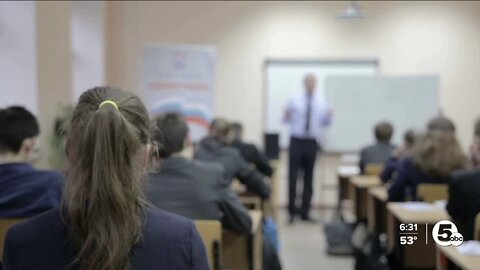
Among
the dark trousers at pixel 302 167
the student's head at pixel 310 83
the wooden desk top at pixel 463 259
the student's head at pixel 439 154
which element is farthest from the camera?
the student's head at pixel 310 83

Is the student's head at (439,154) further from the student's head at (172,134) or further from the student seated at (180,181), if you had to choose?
the student's head at (172,134)

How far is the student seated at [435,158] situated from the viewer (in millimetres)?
3791

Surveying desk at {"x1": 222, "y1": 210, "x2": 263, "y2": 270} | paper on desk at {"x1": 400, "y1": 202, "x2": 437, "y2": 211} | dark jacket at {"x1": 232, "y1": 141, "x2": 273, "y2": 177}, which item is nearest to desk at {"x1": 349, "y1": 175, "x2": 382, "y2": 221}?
dark jacket at {"x1": 232, "y1": 141, "x2": 273, "y2": 177}

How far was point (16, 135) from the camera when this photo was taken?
8.25 feet

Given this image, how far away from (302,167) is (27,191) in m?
4.90

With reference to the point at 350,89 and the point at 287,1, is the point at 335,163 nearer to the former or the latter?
the point at 350,89

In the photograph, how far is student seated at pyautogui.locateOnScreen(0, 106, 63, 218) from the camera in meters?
2.35

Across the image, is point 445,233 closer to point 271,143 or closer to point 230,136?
point 230,136

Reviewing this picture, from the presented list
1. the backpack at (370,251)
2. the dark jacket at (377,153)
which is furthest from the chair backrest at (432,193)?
the dark jacket at (377,153)

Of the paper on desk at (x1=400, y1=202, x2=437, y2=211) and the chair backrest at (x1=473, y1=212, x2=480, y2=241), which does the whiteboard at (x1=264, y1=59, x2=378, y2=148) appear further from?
the chair backrest at (x1=473, y1=212, x2=480, y2=241)

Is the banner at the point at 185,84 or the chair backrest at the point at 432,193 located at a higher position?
the banner at the point at 185,84

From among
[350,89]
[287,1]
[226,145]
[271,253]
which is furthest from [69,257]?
[350,89]

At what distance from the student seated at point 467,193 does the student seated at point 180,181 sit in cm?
101

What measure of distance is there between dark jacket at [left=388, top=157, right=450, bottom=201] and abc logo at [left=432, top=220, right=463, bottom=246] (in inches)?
96.2
